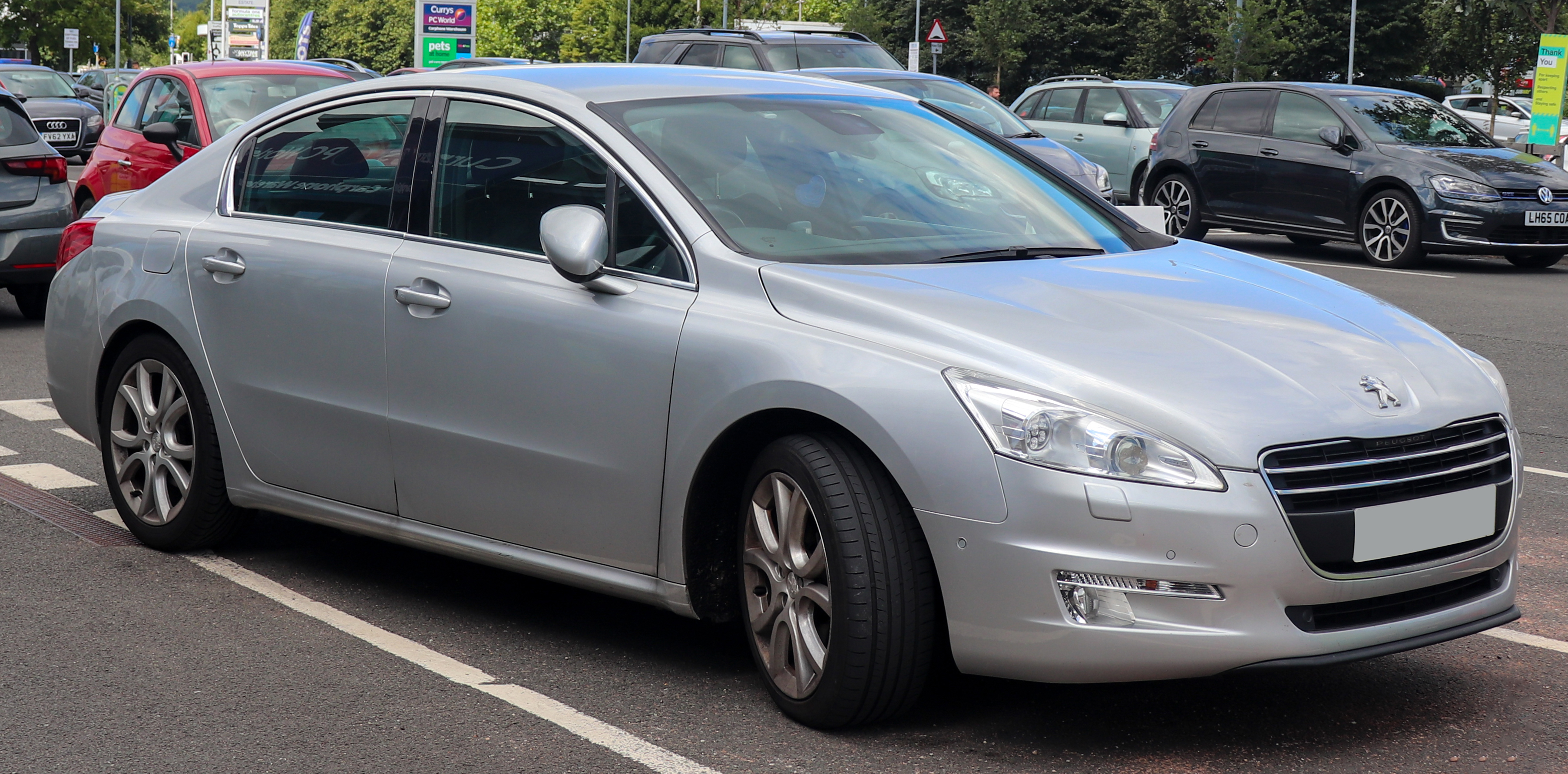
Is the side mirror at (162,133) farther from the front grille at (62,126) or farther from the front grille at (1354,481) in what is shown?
the front grille at (62,126)

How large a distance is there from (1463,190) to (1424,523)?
39.8 ft

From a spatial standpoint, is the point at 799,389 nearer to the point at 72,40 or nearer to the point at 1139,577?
the point at 1139,577

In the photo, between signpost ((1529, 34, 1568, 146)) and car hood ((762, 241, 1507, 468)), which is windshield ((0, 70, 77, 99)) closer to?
signpost ((1529, 34, 1568, 146))

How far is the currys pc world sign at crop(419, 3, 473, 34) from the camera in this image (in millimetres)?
29375

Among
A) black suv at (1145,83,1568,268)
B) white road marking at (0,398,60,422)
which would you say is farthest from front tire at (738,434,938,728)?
black suv at (1145,83,1568,268)

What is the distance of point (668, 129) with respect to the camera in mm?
4379

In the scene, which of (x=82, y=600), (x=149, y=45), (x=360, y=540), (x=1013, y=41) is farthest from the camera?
(x=149, y=45)

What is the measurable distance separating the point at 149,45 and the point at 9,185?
125m

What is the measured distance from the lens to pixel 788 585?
12.4ft

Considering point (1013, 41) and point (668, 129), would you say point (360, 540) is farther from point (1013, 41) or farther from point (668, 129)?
point (1013, 41)

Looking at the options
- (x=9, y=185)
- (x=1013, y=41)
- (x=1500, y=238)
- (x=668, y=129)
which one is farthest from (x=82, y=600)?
(x=1013, y=41)

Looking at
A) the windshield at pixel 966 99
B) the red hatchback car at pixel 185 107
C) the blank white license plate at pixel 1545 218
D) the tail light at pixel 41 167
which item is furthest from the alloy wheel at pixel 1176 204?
the tail light at pixel 41 167

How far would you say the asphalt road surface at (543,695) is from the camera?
11.9ft

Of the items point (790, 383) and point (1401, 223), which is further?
point (1401, 223)
